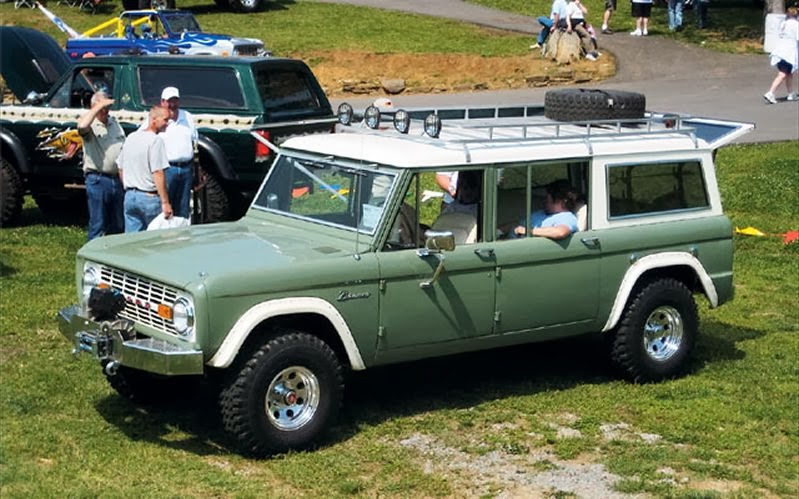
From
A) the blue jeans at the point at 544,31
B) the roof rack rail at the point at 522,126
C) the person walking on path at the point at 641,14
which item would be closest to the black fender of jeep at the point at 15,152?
the roof rack rail at the point at 522,126

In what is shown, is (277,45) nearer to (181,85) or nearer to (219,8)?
(219,8)

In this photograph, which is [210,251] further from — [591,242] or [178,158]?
[178,158]

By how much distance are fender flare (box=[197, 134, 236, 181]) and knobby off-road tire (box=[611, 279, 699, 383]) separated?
572 cm

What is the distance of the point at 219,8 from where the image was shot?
1512 inches

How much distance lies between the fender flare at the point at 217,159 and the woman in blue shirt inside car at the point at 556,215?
18.0 feet

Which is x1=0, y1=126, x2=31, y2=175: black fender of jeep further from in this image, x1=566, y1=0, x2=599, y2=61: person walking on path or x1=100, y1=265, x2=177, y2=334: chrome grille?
x1=566, y1=0, x2=599, y2=61: person walking on path

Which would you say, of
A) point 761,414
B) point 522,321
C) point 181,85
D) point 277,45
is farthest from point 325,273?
point 277,45

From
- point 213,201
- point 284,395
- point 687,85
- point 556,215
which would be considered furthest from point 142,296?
point 687,85

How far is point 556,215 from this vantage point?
9.27m

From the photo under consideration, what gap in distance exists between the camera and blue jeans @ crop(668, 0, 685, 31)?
3341 cm

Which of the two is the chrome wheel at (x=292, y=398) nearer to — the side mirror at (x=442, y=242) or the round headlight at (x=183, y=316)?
the round headlight at (x=183, y=316)

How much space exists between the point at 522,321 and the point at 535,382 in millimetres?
949

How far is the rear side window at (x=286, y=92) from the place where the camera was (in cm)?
1455

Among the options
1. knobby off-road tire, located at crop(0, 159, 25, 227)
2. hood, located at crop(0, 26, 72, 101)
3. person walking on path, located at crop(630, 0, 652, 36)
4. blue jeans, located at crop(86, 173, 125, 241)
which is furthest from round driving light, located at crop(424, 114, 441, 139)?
person walking on path, located at crop(630, 0, 652, 36)
